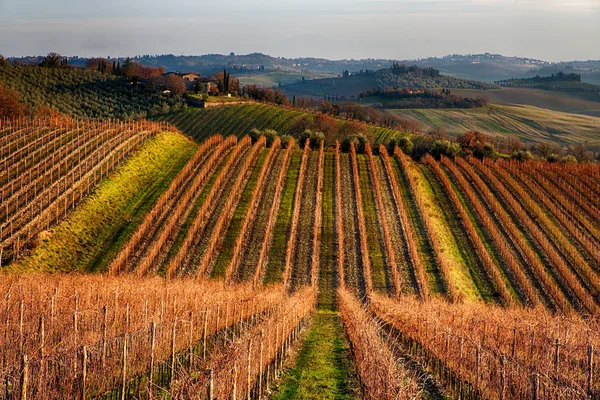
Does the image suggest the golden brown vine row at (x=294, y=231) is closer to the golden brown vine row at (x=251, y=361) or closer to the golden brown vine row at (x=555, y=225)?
the golden brown vine row at (x=251, y=361)

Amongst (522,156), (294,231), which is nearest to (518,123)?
(522,156)

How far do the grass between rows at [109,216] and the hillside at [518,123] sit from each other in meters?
86.2

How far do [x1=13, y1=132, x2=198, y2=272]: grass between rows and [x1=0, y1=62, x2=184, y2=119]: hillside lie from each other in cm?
3955

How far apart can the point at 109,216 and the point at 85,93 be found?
64.6 m

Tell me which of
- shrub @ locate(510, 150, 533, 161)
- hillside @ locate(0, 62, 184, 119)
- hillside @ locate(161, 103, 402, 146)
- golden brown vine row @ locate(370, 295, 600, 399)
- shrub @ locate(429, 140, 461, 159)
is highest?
hillside @ locate(0, 62, 184, 119)

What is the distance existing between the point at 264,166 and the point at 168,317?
102ft

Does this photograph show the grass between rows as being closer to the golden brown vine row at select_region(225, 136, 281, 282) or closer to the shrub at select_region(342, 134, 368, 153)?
the golden brown vine row at select_region(225, 136, 281, 282)

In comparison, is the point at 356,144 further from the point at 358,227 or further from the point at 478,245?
the point at 478,245

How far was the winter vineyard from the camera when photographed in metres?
14.4

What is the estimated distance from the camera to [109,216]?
123ft

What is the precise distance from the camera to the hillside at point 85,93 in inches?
3430

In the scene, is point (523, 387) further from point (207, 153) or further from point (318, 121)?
point (318, 121)

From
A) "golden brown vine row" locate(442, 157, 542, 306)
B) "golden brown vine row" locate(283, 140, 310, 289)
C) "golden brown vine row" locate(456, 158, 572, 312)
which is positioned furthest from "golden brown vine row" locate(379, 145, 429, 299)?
"golden brown vine row" locate(283, 140, 310, 289)

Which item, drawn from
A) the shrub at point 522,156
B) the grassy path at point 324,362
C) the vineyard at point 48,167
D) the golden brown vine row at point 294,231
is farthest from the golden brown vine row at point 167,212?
the shrub at point 522,156
